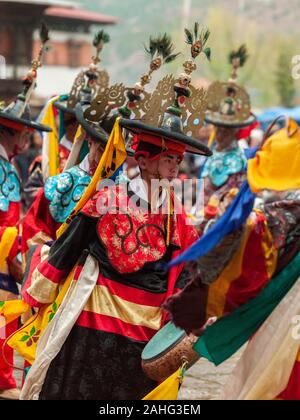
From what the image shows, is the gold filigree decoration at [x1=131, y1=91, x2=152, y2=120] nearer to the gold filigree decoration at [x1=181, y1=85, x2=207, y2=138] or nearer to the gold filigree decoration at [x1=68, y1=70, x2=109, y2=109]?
the gold filigree decoration at [x1=181, y1=85, x2=207, y2=138]

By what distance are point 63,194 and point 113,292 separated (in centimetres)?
117

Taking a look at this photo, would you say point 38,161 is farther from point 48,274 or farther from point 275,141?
point 275,141

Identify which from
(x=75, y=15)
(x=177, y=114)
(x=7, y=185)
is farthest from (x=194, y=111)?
(x=75, y=15)

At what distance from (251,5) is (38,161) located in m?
98.2

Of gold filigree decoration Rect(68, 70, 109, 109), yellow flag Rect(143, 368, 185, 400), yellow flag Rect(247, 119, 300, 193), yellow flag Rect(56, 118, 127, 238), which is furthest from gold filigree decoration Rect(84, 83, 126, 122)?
yellow flag Rect(247, 119, 300, 193)

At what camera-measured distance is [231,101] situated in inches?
426

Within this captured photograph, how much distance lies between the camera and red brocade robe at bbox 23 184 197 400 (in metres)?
5.36

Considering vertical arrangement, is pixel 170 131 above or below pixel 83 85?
above

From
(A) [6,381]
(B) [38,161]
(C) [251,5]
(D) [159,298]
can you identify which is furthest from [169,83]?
(C) [251,5]

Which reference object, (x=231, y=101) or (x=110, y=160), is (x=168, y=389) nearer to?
(x=110, y=160)

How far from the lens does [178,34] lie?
6669cm

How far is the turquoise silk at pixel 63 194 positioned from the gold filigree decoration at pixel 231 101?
14.2 feet

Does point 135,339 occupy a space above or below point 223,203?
above

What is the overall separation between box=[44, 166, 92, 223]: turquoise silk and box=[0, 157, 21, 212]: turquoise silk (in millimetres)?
793
